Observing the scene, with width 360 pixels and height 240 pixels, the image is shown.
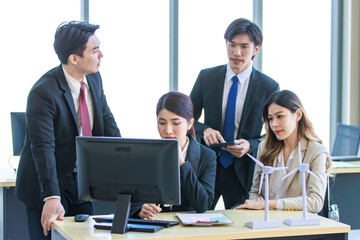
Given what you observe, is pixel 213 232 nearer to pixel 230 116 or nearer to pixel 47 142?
pixel 47 142

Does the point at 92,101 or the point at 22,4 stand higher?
the point at 22,4

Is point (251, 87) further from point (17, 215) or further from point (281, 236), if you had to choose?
point (17, 215)

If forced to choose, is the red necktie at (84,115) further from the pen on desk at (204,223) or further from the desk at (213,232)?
the pen on desk at (204,223)

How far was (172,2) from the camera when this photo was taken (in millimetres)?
6344

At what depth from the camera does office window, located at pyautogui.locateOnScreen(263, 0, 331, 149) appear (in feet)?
22.7

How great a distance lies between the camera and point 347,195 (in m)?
4.67

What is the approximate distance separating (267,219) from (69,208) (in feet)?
3.38

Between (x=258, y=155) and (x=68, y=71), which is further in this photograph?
(x=258, y=155)

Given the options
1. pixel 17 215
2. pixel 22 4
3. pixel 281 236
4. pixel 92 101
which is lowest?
pixel 17 215

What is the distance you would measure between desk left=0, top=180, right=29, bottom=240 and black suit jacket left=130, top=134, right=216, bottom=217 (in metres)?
1.72

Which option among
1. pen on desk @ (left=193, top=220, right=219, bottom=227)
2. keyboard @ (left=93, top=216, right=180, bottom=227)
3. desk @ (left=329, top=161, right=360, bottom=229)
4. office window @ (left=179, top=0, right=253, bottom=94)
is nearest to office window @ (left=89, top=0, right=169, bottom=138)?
office window @ (left=179, top=0, right=253, bottom=94)

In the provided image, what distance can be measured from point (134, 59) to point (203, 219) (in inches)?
159

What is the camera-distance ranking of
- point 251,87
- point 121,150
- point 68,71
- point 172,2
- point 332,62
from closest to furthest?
point 121,150, point 68,71, point 251,87, point 172,2, point 332,62

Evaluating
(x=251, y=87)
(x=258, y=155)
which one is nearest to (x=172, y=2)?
(x=251, y=87)
